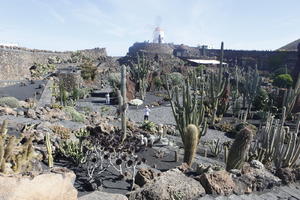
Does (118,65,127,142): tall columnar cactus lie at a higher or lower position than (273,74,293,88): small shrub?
lower

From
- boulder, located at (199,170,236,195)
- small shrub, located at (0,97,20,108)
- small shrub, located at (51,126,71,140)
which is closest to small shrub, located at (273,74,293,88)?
small shrub, located at (0,97,20,108)

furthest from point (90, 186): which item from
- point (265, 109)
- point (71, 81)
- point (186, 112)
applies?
point (71, 81)

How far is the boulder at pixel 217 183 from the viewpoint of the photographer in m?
4.56

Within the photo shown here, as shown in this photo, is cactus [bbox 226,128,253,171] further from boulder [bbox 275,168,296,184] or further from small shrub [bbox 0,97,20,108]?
small shrub [bbox 0,97,20,108]

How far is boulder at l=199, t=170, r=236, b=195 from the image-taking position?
4.56 metres

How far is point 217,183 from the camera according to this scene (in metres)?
4.64

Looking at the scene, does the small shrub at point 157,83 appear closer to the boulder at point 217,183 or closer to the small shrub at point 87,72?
the small shrub at point 87,72

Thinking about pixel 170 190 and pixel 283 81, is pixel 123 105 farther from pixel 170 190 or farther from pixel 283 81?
pixel 283 81

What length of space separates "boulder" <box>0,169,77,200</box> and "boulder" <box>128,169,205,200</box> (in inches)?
47.7

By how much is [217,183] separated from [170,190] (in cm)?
90

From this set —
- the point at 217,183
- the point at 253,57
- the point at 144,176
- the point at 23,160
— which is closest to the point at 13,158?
the point at 23,160

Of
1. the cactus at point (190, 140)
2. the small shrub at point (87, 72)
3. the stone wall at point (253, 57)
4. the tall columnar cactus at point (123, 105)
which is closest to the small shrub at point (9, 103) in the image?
the tall columnar cactus at point (123, 105)

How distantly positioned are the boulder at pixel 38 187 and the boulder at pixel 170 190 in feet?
3.97

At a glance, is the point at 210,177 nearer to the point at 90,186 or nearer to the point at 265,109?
the point at 90,186
